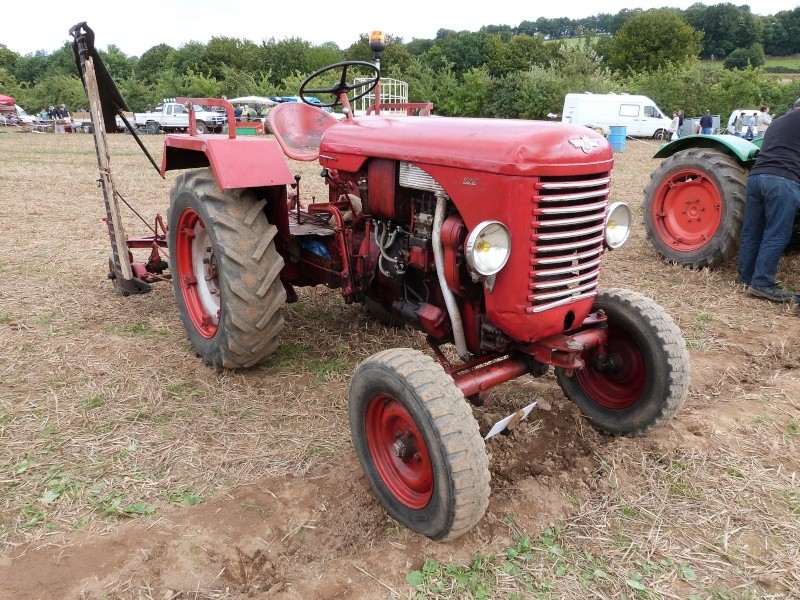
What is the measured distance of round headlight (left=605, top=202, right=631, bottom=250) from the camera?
8.81ft

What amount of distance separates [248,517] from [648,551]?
4.95ft

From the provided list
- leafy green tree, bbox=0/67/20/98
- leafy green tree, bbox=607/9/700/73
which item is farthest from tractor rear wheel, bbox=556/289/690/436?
leafy green tree, bbox=0/67/20/98

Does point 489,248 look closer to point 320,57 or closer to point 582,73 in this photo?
point 582,73

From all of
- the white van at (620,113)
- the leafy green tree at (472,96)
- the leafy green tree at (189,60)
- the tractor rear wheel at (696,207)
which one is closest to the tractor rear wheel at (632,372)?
the tractor rear wheel at (696,207)

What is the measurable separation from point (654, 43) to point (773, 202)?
2107 inches

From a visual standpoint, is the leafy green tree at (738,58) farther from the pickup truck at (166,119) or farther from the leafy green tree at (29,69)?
the leafy green tree at (29,69)

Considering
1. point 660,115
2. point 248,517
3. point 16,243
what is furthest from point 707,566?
point 660,115

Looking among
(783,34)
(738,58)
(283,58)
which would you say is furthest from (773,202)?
(783,34)

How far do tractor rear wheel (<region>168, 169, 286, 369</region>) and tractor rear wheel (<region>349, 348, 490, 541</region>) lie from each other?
38.4 inches

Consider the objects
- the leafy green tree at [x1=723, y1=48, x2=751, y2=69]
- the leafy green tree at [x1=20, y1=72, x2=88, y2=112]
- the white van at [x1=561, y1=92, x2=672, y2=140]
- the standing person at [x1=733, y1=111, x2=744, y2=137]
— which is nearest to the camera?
the standing person at [x1=733, y1=111, x2=744, y2=137]

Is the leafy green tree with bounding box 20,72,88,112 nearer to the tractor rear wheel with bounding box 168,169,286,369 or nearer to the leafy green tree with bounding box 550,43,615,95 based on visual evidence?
the leafy green tree with bounding box 550,43,615,95

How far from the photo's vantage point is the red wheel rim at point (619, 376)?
2.87 meters

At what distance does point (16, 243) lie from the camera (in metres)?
6.29

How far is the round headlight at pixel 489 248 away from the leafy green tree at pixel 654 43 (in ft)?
177
